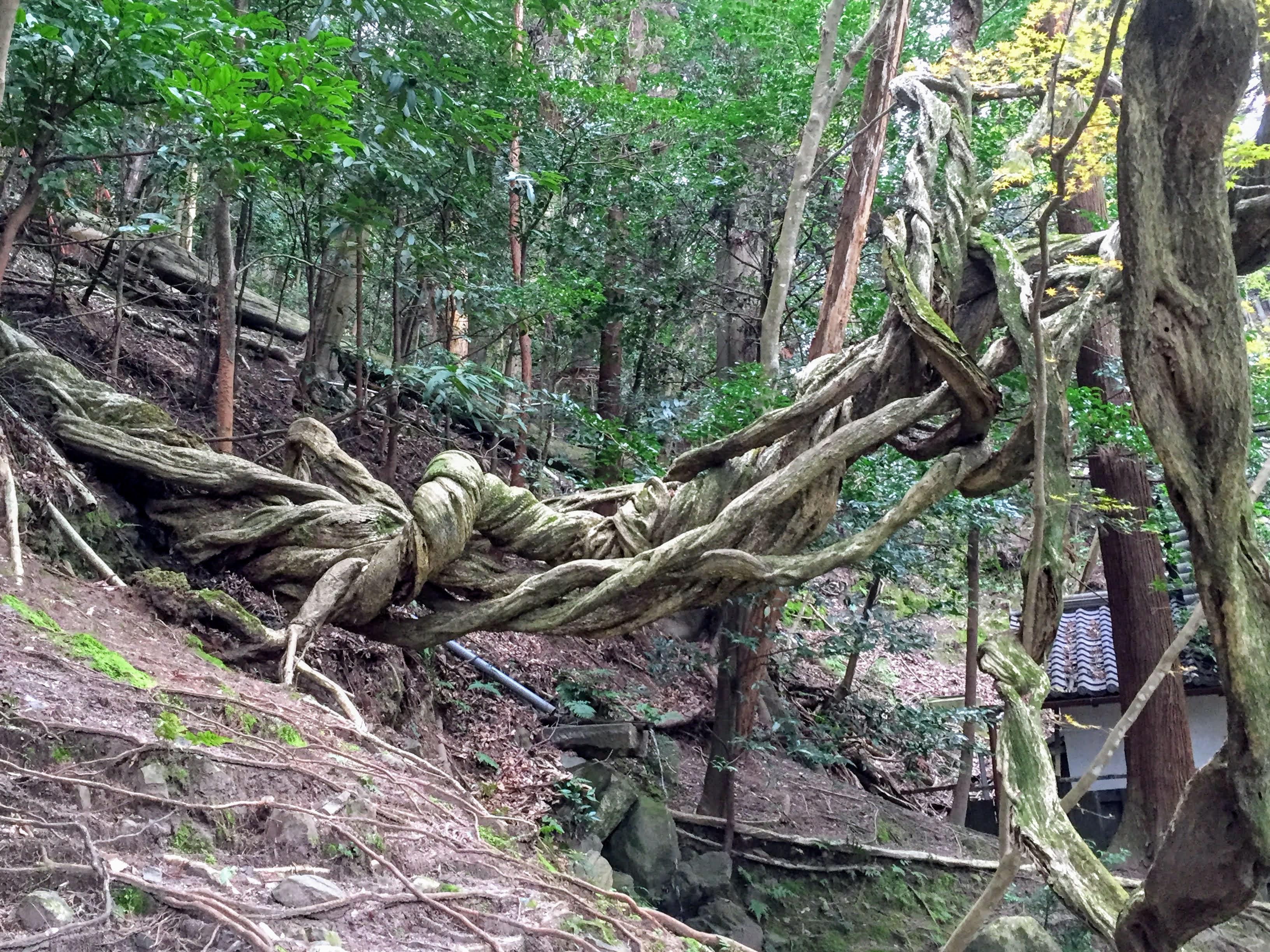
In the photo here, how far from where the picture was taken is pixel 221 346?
5629 millimetres

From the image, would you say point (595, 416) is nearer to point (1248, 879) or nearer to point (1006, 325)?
point (1006, 325)

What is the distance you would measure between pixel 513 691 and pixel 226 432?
269cm

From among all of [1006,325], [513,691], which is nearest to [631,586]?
[1006,325]

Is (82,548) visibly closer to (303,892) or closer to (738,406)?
(303,892)

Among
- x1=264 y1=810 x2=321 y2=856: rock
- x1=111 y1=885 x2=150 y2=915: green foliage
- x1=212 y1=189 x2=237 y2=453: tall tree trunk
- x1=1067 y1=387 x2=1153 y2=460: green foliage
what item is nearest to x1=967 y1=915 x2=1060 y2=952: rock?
x1=1067 y1=387 x2=1153 y2=460: green foliage

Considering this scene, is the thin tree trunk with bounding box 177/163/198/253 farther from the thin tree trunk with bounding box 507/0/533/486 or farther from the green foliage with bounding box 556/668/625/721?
the green foliage with bounding box 556/668/625/721

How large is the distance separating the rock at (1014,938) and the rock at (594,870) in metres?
2.39

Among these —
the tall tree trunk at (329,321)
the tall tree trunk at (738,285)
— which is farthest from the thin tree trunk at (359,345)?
the tall tree trunk at (738,285)

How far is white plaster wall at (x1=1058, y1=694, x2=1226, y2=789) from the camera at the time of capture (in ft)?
29.0

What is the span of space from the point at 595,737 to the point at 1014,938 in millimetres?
2940

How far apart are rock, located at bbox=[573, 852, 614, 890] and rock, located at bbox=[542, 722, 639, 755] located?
1.46 m

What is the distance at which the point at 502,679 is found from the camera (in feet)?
22.1

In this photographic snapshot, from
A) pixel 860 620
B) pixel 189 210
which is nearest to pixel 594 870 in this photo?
pixel 860 620

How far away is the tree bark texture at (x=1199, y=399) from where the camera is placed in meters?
2.33
